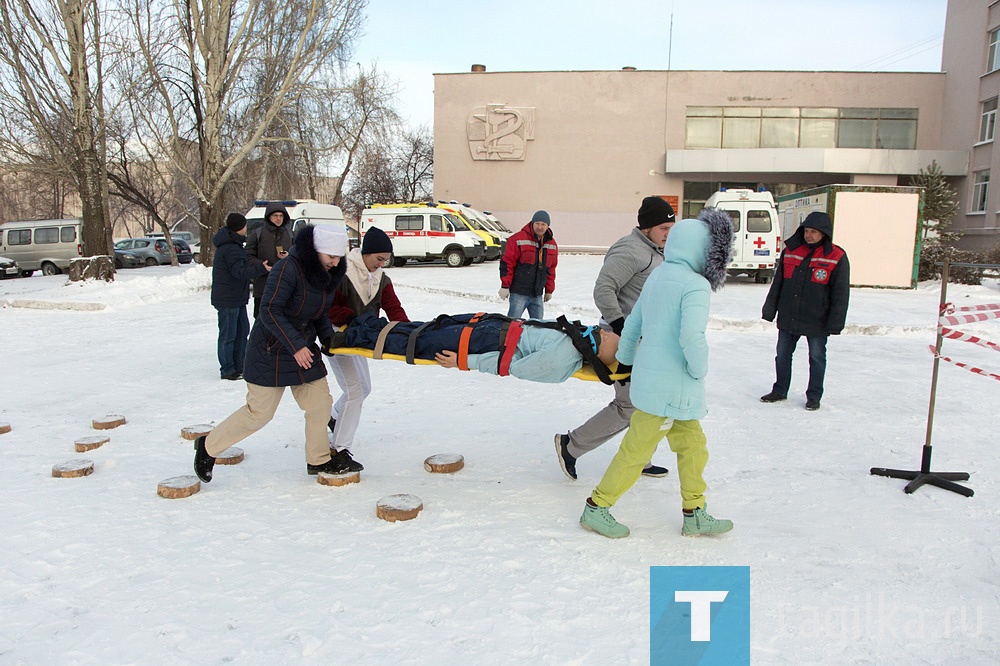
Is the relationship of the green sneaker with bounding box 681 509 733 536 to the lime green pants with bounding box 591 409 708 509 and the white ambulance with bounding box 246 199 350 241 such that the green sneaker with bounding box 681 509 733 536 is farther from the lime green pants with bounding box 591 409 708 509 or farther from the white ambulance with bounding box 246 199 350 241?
the white ambulance with bounding box 246 199 350 241

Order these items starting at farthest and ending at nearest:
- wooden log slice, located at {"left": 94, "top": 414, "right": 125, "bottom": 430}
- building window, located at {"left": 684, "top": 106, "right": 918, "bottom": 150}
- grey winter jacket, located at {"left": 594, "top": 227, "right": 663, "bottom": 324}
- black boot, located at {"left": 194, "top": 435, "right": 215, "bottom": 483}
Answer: building window, located at {"left": 684, "top": 106, "right": 918, "bottom": 150} < wooden log slice, located at {"left": 94, "top": 414, "right": 125, "bottom": 430} < grey winter jacket, located at {"left": 594, "top": 227, "right": 663, "bottom": 324} < black boot, located at {"left": 194, "top": 435, "right": 215, "bottom": 483}

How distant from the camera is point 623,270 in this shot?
4.36 metres

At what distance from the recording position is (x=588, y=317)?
40.3 ft

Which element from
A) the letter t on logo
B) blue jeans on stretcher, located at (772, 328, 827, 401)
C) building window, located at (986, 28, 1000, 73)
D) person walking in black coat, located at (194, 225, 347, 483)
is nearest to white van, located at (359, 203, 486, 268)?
blue jeans on stretcher, located at (772, 328, 827, 401)

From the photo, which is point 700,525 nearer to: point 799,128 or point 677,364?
point 677,364

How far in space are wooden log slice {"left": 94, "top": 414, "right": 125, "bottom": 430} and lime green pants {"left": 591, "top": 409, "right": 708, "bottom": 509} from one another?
430cm

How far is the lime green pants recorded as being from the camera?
137 inches

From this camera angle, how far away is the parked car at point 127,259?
29.4 meters

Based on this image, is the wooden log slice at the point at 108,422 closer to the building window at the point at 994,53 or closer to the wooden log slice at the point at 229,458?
the wooden log slice at the point at 229,458

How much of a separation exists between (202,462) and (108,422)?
193 cm

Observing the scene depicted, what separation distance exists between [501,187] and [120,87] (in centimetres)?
2208

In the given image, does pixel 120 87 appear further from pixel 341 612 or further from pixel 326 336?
pixel 341 612

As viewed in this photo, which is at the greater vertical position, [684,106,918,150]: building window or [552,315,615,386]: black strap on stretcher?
[684,106,918,150]: building window

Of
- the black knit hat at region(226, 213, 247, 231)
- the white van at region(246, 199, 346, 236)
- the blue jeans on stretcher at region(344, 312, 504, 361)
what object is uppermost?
the white van at region(246, 199, 346, 236)
